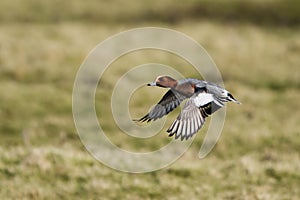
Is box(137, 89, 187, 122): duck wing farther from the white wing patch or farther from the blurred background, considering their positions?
the blurred background

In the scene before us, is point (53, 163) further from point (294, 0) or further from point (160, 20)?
point (294, 0)

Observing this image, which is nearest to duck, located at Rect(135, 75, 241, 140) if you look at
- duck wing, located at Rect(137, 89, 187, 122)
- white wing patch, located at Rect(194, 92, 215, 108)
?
white wing patch, located at Rect(194, 92, 215, 108)

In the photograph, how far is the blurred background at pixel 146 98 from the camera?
1168 cm

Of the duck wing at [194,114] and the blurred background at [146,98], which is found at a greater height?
the blurred background at [146,98]

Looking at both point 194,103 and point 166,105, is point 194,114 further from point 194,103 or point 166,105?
point 166,105

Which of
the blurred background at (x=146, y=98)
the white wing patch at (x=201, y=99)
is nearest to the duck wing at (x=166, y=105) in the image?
the white wing patch at (x=201, y=99)

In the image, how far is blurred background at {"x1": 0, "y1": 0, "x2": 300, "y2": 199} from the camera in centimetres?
1168

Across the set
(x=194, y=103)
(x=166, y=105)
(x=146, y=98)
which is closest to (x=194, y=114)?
(x=194, y=103)

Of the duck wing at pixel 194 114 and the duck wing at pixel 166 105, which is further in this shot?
the duck wing at pixel 166 105

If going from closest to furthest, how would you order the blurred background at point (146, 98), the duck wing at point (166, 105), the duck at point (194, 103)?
1. the duck at point (194, 103)
2. the duck wing at point (166, 105)
3. the blurred background at point (146, 98)

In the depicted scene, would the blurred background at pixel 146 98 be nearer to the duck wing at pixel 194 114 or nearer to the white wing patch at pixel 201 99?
the duck wing at pixel 194 114

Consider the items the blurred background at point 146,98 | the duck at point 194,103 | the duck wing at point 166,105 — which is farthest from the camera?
the blurred background at point 146,98

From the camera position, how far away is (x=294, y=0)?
33.4 meters

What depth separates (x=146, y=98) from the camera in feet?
69.5
